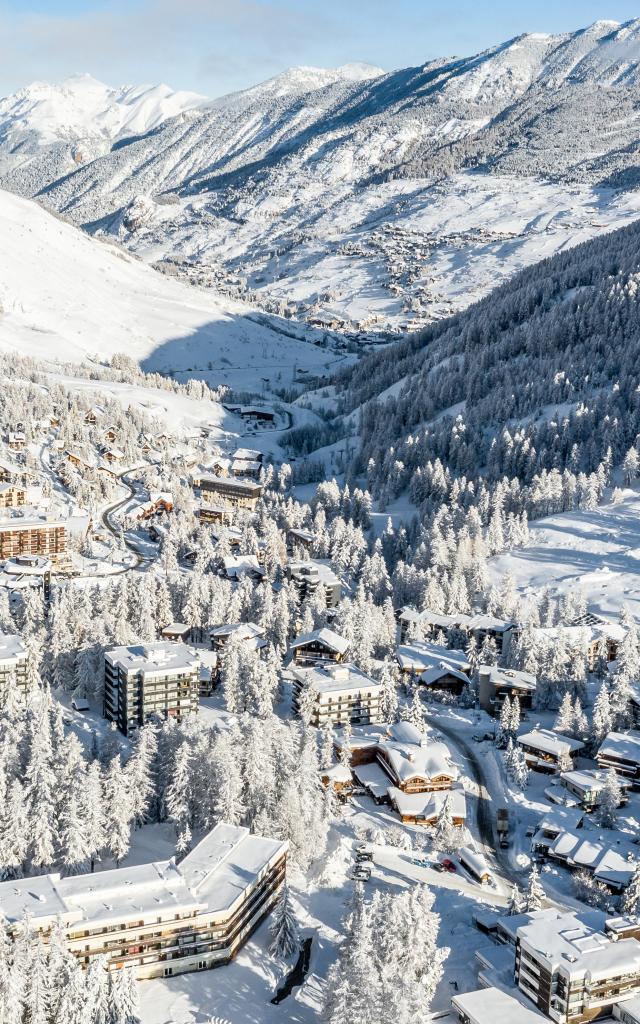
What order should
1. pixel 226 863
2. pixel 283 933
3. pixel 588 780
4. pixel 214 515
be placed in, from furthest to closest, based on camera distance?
pixel 214 515 < pixel 588 780 < pixel 226 863 < pixel 283 933

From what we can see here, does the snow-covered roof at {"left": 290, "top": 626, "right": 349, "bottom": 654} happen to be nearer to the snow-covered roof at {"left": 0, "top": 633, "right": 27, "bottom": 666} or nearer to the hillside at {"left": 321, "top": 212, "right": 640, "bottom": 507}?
the snow-covered roof at {"left": 0, "top": 633, "right": 27, "bottom": 666}

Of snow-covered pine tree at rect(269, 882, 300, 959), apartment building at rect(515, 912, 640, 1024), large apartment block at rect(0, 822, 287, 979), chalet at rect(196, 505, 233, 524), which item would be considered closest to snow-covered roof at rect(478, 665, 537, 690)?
large apartment block at rect(0, 822, 287, 979)

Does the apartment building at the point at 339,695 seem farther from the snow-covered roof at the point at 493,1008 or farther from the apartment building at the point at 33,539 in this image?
the apartment building at the point at 33,539

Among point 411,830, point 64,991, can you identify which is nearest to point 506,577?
point 411,830

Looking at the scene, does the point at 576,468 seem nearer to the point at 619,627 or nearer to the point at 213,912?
the point at 619,627

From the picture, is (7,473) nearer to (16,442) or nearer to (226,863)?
(16,442)

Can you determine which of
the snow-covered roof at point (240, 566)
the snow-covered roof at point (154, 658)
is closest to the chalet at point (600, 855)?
the snow-covered roof at point (154, 658)

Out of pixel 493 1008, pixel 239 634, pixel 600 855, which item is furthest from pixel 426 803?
pixel 239 634
